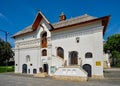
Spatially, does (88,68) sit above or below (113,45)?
below

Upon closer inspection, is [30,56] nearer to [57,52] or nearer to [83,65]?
[57,52]

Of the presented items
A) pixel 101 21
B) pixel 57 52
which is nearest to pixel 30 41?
pixel 57 52

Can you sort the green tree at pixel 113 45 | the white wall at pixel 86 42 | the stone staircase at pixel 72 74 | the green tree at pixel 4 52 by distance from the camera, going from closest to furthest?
the stone staircase at pixel 72 74 → the white wall at pixel 86 42 → the green tree at pixel 113 45 → the green tree at pixel 4 52

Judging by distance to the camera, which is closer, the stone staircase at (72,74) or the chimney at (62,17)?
the stone staircase at (72,74)

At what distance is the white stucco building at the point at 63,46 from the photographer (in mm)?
25438

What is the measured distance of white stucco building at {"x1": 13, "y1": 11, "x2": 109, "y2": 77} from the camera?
25.4 metres

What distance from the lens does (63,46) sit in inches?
1161

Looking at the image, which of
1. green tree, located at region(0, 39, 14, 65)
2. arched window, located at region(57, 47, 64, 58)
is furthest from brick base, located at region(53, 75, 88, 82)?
green tree, located at region(0, 39, 14, 65)

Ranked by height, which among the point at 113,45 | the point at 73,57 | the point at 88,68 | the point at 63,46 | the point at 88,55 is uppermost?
the point at 113,45

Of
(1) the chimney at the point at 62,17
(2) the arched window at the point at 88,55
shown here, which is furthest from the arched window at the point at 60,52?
(1) the chimney at the point at 62,17

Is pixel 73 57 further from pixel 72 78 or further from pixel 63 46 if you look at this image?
pixel 72 78

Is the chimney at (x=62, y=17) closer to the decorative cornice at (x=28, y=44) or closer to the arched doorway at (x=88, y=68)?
the decorative cornice at (x=28, y=44)

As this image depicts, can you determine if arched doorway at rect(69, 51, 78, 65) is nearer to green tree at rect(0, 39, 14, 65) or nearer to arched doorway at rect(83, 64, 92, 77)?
arched doorway at rect(83, 64, 92, 77)

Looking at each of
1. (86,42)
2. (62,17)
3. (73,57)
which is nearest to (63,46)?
(73,57)
